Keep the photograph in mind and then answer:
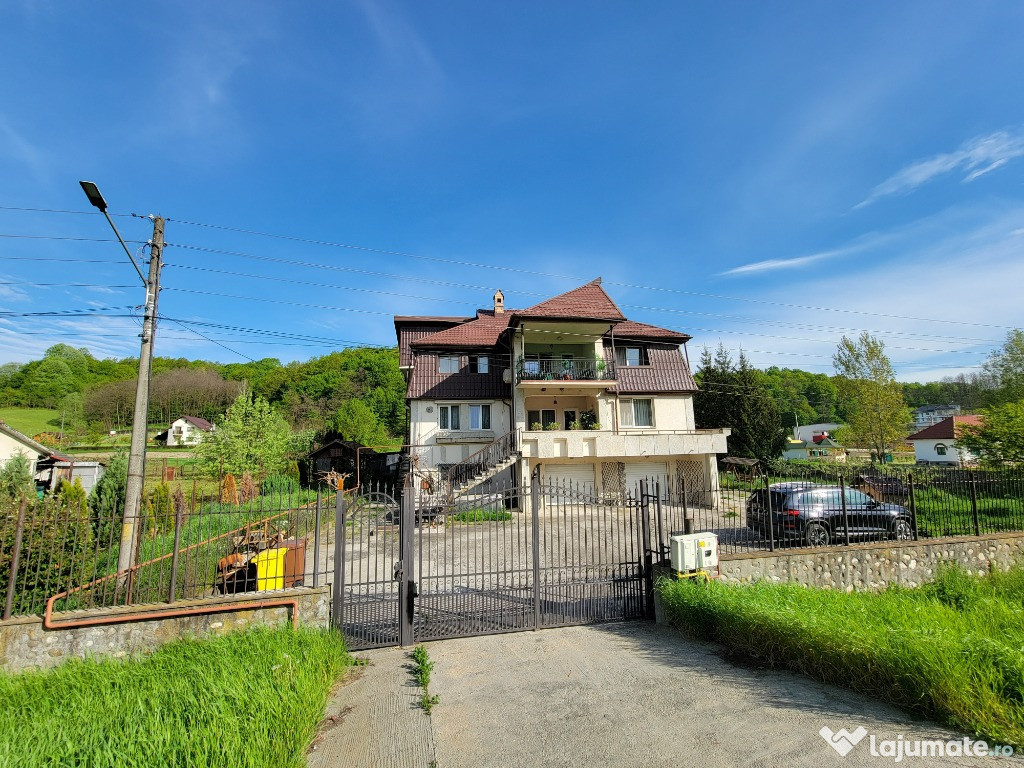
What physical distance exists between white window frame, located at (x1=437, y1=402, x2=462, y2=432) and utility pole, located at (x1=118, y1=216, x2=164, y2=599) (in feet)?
49.1

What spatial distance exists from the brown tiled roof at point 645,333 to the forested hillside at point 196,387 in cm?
3699

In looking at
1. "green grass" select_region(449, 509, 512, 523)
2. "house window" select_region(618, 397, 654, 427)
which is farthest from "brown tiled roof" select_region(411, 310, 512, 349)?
"green grass" select_region(449, 509, 512, 523)

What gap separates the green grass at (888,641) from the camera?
398 centimetres

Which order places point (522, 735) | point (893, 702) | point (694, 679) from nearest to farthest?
1. point (522, 735)
2. point (893, 702)
3. point (694, 679)

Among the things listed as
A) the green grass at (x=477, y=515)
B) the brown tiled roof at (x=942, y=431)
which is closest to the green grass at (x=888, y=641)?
the green grass at (x=477, y=515)

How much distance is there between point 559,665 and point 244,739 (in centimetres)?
351

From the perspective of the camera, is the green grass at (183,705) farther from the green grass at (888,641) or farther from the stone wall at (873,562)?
the stone wall at (873,562)

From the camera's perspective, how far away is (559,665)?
5.64 m

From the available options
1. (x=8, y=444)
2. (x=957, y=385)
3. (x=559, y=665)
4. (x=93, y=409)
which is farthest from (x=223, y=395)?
(x=957, y=385)

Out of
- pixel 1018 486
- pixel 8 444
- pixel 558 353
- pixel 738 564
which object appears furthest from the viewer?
pixel 558 353

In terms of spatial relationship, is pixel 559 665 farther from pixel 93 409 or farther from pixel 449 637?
pixel 93 409

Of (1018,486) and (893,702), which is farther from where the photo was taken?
(1018,486)

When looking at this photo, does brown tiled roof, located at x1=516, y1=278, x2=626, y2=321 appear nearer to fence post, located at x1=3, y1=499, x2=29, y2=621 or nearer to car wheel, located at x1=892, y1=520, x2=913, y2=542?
car wheel, located at x1=892, y1=520, x2=913, y2=542

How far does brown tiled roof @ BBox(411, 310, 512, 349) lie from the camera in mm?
23797
